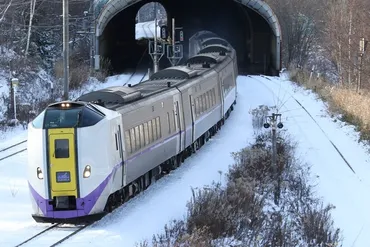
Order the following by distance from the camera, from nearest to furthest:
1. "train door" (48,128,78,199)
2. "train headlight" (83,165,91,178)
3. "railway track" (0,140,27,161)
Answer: "train door" (48,128,78,199)
"train headlight" (83,165,91,178)
"railway track" (0,140,27,161)

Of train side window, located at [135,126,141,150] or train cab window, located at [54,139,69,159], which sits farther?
train side window, located at [135,126,141,150]

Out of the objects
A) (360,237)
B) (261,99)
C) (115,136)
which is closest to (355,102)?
(261,99)

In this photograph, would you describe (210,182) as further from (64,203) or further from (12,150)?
(12,150)

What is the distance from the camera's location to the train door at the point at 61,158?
487 inches

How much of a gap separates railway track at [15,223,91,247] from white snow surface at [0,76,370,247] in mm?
108

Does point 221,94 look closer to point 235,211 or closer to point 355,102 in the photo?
point 355,102

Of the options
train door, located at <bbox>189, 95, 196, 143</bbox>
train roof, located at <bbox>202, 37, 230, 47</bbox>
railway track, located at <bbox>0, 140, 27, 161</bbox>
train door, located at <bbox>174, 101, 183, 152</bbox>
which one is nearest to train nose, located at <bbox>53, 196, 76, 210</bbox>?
train door, located at <bbox>174, 101, 183, 152</bbox>

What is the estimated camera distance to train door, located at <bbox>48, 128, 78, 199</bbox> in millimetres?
12359

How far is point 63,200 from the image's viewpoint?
12.6 m

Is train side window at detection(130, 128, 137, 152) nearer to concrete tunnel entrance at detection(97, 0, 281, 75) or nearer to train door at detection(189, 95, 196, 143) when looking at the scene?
train door at detection(189, 95, 196, 143)

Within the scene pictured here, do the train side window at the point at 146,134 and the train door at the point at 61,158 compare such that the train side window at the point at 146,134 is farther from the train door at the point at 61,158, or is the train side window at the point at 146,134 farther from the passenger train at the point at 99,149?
the train door at the point at 61,158

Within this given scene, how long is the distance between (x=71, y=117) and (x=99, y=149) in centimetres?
84

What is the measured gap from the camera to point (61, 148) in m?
12.4

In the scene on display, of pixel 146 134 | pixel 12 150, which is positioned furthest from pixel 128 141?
pixel 12 150
